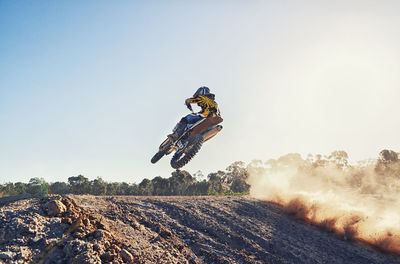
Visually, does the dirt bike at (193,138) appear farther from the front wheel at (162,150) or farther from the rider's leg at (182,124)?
the front wheel at (162,150)

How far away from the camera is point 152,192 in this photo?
33.4 m

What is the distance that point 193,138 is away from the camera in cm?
918

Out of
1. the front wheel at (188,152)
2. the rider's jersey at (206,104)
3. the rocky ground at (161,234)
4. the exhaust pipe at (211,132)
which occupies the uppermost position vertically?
the rider's jersey at (206,104)

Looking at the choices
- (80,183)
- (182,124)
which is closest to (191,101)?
(182,124)

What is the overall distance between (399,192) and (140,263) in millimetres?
33238

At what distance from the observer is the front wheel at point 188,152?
8.88 metres

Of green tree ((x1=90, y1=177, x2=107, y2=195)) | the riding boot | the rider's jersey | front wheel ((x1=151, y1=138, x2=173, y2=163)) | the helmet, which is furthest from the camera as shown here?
green tree ((x1=90, y1=177, x2=107, y2=195))

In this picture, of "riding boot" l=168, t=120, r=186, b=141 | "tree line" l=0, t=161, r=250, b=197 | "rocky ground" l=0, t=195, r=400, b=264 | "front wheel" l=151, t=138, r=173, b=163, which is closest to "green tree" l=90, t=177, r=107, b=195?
"tree line" l=0, t=161, r=250, b=197

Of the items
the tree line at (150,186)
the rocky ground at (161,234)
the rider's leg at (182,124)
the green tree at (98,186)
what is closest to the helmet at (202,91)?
the rider's leg at (182,124)

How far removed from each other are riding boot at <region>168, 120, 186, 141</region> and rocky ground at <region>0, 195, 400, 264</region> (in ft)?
12.2

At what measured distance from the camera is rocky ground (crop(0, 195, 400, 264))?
602 centimetres

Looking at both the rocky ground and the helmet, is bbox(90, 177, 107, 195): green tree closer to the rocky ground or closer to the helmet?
the rocky ground

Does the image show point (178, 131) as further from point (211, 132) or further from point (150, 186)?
point (150, 186)

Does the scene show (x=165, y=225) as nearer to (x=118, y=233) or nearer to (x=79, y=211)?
(x=118, y=233)
